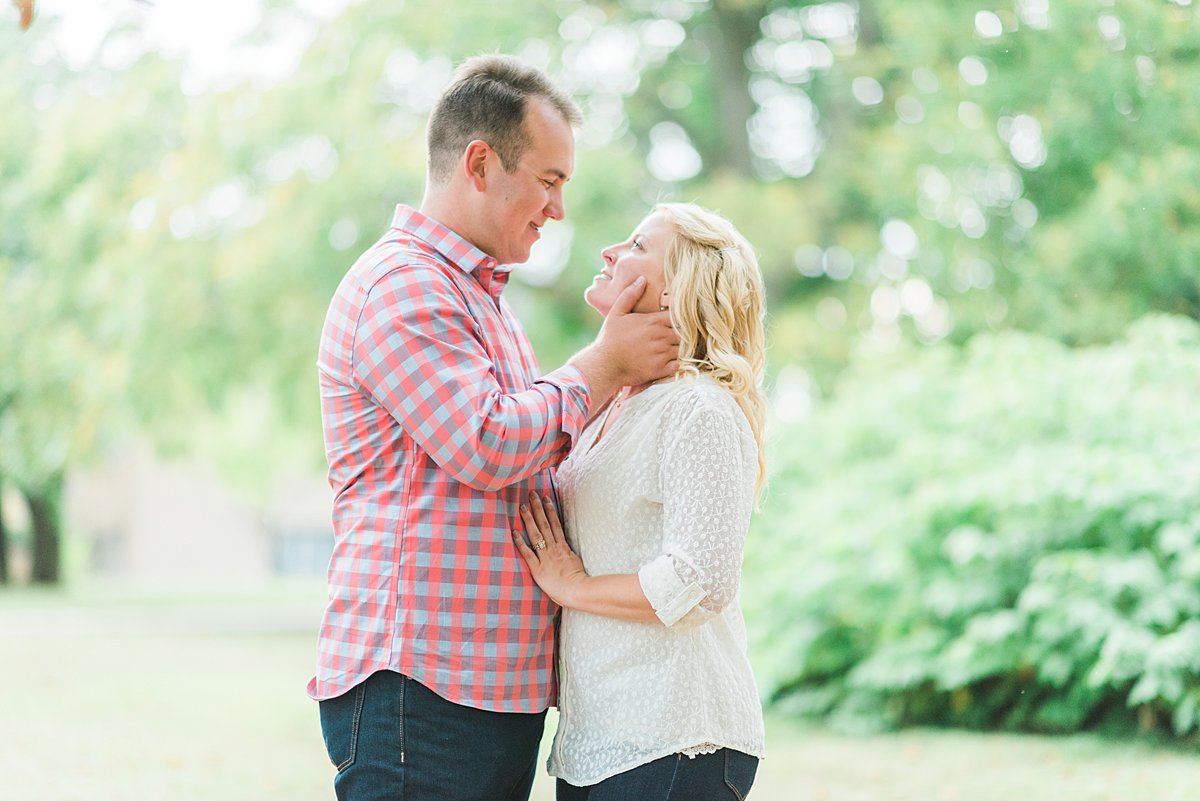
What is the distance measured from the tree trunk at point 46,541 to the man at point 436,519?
1866 cm

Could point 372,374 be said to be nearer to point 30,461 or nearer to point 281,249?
point 281,249

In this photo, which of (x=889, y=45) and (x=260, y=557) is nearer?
(x=889, y=45)

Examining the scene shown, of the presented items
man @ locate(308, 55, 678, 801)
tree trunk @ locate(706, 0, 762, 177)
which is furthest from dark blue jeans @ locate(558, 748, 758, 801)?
tree trunk @ locate(706, 0, 762, 177)

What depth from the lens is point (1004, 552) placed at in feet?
19.9

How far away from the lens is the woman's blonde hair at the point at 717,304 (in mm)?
2066

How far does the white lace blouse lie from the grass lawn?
3.42 m

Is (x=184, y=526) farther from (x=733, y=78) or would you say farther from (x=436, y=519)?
(x=436, y=519)

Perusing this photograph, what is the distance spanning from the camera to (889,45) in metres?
10.5

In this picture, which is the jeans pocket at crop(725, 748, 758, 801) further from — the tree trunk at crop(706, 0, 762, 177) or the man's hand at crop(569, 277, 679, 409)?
the tree trunk at crop(706, 0, 762, 177)

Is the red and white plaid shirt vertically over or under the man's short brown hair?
under

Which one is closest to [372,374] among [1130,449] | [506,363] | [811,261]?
[506,363]

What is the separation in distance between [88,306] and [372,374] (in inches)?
407

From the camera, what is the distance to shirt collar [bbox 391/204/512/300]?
216cm

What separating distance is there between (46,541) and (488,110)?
64.9ft
